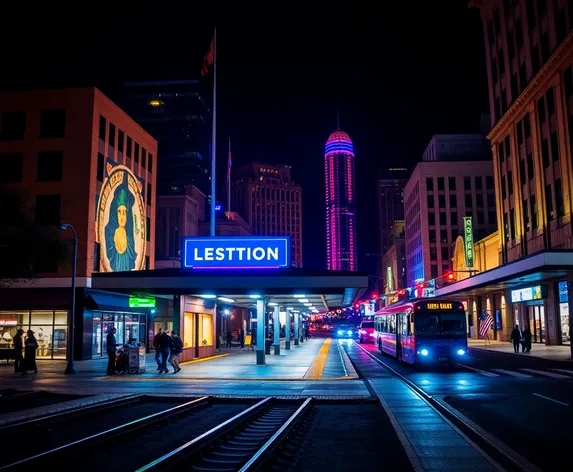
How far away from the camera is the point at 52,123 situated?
40031 millimetres

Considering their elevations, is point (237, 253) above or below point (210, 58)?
below

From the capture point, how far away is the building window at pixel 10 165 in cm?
3972

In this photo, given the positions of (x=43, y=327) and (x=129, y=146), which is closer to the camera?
(x=43, y=327)

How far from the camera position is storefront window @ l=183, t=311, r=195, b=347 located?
31.3 meters

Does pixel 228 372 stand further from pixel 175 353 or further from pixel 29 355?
pixel 29 355

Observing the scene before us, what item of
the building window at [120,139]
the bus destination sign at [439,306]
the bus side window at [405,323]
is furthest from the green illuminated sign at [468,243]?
the bus destination sign at [439,306]

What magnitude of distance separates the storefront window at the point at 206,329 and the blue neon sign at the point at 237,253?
812 centimetres

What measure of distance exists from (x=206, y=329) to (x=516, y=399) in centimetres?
2324

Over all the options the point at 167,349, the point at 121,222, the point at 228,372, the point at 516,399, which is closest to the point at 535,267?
the point at 516,399

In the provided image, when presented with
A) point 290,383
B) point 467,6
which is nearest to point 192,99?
Answer: point 467,6

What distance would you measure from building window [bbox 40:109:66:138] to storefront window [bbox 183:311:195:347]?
55.2 ft

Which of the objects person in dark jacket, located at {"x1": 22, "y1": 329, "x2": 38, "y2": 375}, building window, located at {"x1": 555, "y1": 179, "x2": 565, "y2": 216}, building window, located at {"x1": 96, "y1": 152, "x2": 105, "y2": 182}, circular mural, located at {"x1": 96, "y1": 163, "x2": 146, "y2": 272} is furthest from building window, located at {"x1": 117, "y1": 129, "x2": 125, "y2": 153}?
building window, located at {"x1": 555, "y1": 179, "x2": 565, "y2": 216}

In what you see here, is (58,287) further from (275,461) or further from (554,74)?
(554,74)

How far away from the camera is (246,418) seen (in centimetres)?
1314
